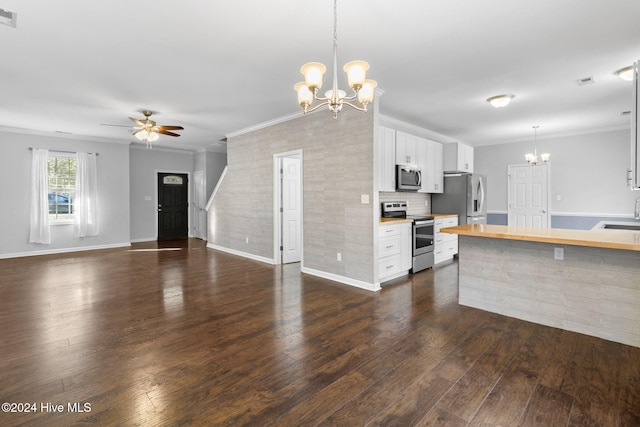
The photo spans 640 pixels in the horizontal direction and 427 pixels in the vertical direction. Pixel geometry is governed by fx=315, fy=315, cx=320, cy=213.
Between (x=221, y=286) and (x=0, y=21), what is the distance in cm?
344

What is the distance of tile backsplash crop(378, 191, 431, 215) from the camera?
18.4 feet

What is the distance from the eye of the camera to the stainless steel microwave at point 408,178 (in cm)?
511

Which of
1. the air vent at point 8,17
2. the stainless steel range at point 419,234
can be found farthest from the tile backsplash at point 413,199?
the air vent at point 8,17

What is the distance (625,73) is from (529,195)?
14.3 ft

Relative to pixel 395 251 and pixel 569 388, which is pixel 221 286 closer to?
pixel 395 251

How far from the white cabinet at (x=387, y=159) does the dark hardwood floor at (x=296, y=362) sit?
1.67m

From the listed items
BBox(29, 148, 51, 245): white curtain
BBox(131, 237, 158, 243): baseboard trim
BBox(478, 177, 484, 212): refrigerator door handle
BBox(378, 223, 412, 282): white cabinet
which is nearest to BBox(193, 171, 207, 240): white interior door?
BBox(131, 237, 158, 243): baseboard trim

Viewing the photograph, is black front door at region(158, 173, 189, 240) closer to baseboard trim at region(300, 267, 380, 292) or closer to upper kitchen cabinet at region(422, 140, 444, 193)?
baseboard trim at region(300, 267, 380, 292)

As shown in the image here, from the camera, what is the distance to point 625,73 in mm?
3512

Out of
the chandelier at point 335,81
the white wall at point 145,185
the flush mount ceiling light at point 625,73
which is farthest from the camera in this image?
the white wall at point 145,185

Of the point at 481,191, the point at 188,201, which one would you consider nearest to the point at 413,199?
the point at 481,191

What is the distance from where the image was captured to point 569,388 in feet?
6.76

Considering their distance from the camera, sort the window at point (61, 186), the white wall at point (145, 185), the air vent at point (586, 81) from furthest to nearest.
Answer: the white wall at point (145, 185) → the window at point (61, 186) → the air vent at point (586, 81)

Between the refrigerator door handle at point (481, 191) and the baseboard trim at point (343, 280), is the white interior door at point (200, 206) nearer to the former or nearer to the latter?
the baseboard trim at point (343, 280)
